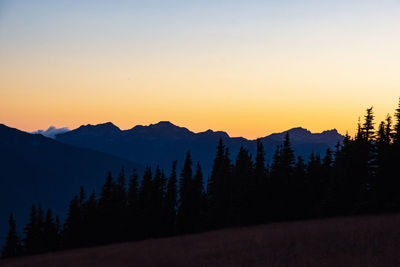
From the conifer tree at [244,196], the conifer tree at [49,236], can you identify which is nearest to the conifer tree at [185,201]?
the conifer tree at [244,196]

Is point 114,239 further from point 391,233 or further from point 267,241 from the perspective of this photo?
point 391,233

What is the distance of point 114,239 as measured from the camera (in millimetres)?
54812

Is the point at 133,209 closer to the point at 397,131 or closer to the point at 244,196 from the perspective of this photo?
the point at 244,196

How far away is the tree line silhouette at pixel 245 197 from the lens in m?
33.8

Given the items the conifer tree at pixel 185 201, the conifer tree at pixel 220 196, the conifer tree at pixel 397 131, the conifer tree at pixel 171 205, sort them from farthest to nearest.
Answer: the conifer tree at pixel 171 205
the conifer tree at pixel 185 201
the conifer tree at pixel 220 196
the conifer tree at pixel 397 131

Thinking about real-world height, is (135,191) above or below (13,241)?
above

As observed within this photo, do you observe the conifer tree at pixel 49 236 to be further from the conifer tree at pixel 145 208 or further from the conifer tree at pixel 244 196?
the conifer tree at pixel 244 196

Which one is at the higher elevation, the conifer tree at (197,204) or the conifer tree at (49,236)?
the conifer tree at (197,204)

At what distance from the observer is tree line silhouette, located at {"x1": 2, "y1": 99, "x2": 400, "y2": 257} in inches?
1332

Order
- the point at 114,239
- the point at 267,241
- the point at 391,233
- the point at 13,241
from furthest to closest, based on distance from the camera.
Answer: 1. the point at 13,241
2. the point at 114,239
3. the point at 267,241
4. the point at 391,233

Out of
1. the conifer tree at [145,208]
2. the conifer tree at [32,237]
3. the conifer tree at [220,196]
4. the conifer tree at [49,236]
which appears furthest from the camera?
the conifer tree at [49,236]

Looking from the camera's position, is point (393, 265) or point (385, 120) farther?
point (385, 120)

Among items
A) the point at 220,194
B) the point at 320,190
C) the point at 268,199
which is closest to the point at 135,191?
the point at 220,194

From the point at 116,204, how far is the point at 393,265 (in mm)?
51099
